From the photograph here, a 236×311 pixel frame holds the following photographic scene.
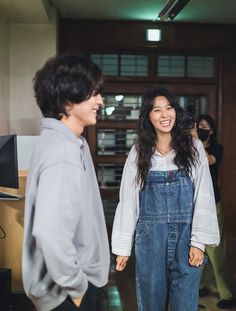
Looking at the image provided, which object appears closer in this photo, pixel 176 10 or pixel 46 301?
pixel 46 301

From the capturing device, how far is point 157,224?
65.7 inches

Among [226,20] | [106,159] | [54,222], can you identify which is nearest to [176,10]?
[226,20]

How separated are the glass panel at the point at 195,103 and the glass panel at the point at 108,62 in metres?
0.87

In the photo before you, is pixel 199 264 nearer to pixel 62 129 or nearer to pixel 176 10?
pixel 62 129

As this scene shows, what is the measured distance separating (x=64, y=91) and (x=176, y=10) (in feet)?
9.60

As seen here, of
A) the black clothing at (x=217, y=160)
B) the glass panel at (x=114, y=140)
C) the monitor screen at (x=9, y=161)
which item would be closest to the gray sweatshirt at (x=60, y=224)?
the monitor screen at (x=9, y=161)

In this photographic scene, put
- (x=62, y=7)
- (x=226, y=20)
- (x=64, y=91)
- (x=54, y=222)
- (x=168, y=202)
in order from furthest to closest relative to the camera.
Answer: (x=226, y=20) → (x=62, y=7) → (x=168, y=202) → (x=64, y=91) → (x=54, y=222)

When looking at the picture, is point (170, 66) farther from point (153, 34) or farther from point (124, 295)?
point (124, 295)

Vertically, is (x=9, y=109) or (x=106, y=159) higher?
(x=9, y=109)

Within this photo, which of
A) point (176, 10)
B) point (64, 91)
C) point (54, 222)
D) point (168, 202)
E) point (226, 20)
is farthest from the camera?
point (226, 20)

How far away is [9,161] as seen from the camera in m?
2.25

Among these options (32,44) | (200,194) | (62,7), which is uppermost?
(62,7)

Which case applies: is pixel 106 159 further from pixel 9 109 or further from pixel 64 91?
pixel 64 91

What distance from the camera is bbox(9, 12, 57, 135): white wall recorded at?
13.3ft
